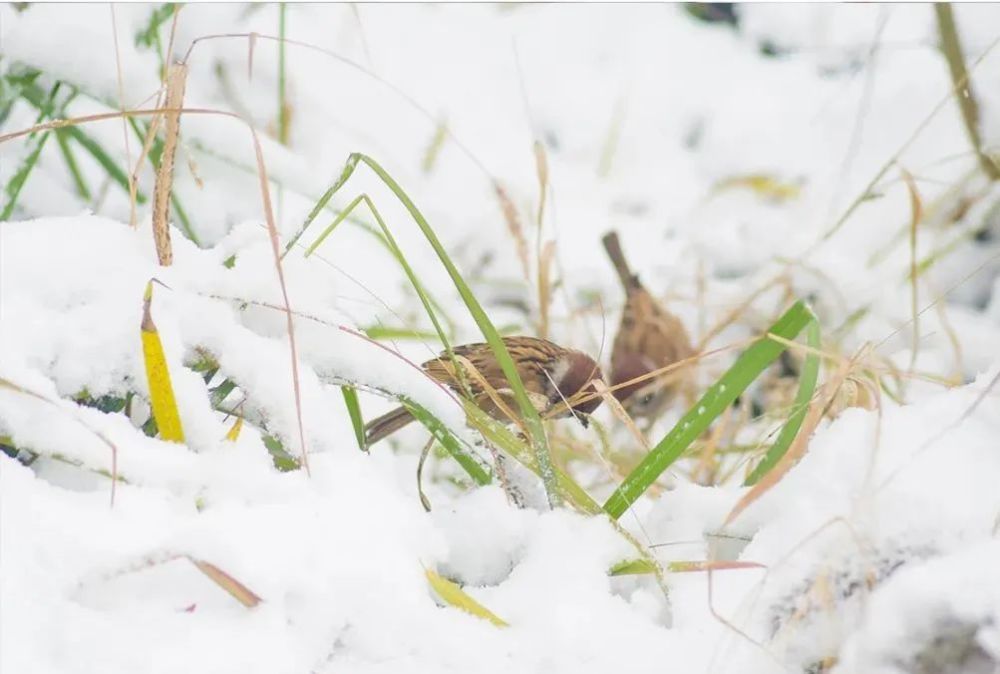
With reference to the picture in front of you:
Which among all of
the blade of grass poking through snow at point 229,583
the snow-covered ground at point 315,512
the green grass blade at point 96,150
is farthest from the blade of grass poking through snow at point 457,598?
the green grass blade at point 96,150

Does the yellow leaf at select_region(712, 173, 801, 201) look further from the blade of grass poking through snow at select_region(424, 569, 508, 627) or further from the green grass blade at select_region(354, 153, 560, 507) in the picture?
the blade of grass poking through snow at select_region(424, 569, 508, 627)

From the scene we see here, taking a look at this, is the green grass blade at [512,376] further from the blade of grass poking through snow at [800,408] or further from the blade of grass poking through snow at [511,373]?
the blade of grass poking through snow at [800,408]

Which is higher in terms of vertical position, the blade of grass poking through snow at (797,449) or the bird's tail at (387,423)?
the blade of grass poking through snow at (797,449)

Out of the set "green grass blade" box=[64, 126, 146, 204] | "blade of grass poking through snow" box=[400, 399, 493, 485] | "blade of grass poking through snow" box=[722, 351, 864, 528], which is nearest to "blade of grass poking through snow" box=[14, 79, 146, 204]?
"green grass blade" box=[64, 126, 146, 204]

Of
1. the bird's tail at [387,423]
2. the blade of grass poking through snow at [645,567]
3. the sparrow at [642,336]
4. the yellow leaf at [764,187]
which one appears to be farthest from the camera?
the yellow leaf at [764,187]

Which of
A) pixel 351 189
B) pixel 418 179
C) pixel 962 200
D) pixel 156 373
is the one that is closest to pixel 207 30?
pixel 351 189
